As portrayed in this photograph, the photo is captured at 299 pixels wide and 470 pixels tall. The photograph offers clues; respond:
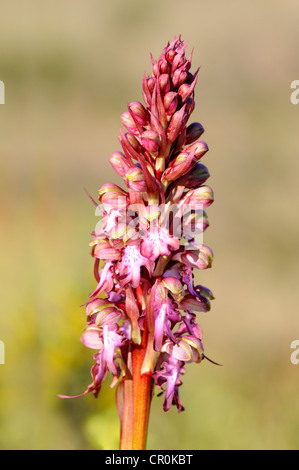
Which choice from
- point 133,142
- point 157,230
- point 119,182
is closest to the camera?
point 157,230

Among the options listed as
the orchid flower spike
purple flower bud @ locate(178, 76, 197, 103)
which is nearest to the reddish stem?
the orchid flower spike

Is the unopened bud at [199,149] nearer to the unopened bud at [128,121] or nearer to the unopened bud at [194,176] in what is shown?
the unopened bud at [194,176]

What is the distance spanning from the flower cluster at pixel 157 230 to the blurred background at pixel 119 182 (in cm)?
78

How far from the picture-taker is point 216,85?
320 inches

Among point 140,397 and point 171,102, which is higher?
point 171,102

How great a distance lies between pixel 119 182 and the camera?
5.50m

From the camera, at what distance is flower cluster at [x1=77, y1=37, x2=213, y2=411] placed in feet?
3.92

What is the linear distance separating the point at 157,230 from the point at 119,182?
14.4ft

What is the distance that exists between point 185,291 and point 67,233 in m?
4.12

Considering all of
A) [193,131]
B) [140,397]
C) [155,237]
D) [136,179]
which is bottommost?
[140,397]

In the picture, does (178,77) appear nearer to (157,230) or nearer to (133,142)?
(133,142)

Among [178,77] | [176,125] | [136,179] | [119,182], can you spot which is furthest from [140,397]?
[119,182]

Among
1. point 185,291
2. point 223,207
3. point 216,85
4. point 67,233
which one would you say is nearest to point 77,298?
point 185,291

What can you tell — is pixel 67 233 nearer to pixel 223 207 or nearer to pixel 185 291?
pixel 223 207
